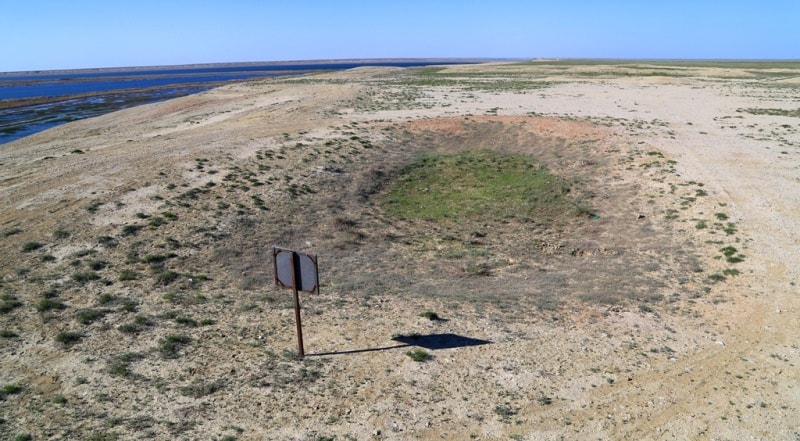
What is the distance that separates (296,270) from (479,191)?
14.2m

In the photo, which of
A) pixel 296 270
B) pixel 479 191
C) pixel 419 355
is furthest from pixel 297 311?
pixel 479 191

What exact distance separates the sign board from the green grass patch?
10096 mm

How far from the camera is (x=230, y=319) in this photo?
1023 cm

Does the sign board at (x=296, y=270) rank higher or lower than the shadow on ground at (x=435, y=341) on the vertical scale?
higher

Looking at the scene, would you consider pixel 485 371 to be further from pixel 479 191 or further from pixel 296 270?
pixel 479 191

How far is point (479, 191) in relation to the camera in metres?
21.5

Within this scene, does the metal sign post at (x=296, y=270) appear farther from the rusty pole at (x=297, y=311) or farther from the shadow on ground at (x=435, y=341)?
the shadow on ground at (x=435, y=341)

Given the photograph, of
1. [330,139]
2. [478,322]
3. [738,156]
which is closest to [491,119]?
[330,139]

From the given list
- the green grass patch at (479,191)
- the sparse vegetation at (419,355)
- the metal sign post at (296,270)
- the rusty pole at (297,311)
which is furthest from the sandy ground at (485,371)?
the green grass patch at (479,191)

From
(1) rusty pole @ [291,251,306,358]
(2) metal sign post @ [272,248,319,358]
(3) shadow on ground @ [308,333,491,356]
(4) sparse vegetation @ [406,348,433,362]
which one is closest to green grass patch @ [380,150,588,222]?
(3) shadow on ground @ [308,333,491,356]

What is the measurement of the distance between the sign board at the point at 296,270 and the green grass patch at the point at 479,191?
10.1 m

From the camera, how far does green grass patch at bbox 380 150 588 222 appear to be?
1875 cm

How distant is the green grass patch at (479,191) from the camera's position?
61.5 feet

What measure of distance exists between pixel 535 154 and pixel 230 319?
20.3 meters
